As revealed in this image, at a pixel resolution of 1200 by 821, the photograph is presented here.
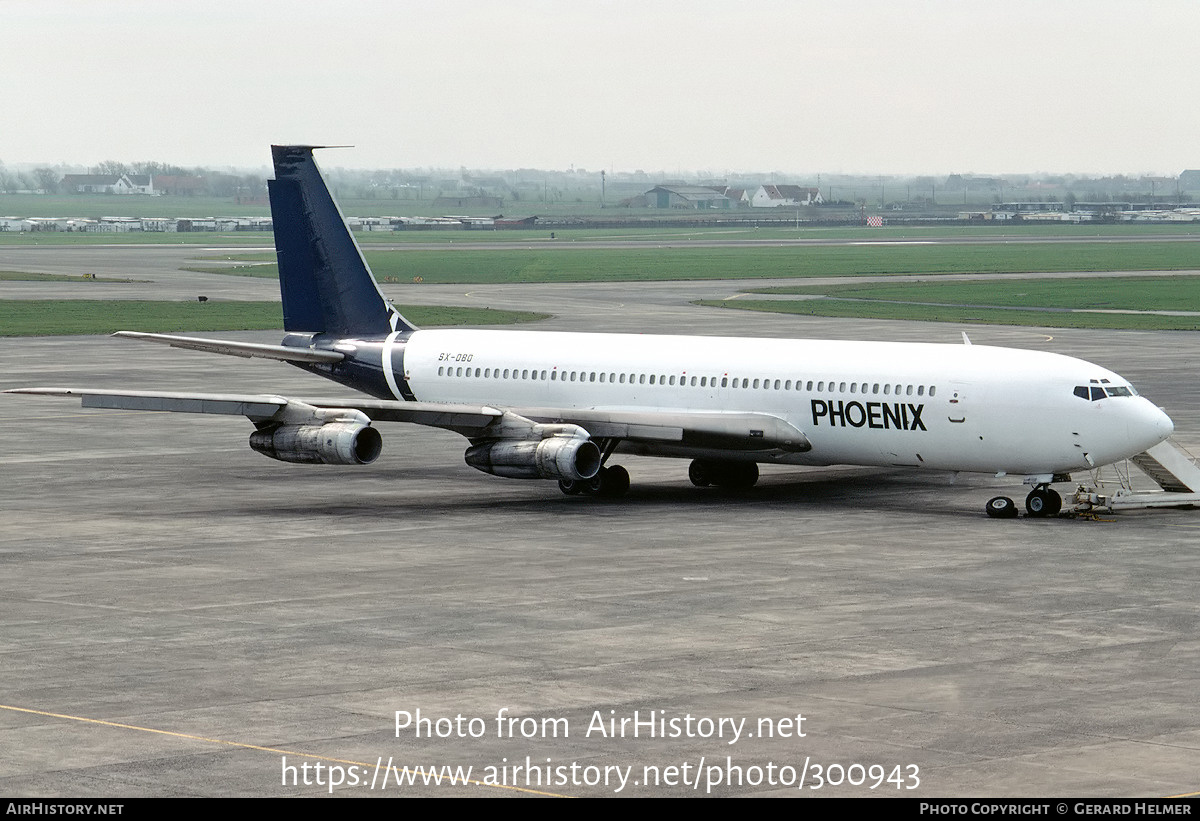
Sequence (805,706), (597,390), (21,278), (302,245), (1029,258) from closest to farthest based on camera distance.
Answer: (805,706)
(597,390)
(302,245)
(21,278)
(1029,258)

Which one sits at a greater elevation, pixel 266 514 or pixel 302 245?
pixel 302 245

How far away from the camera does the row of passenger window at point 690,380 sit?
1725 inches

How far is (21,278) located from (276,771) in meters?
139

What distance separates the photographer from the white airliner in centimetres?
4225

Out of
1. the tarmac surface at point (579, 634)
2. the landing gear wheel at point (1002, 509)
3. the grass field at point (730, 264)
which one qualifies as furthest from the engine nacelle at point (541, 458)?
the grass field at point (730, 264)

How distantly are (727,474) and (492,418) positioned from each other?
260 inches

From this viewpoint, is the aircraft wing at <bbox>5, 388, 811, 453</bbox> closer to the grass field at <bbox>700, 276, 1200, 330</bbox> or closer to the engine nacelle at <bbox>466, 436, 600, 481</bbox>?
the engine nacelle at <bbox>466, 436, 600, 481</bbox>

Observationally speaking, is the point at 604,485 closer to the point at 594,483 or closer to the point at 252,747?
the point at 594,483

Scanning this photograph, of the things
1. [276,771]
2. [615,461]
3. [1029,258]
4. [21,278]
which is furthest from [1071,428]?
[1029,258]

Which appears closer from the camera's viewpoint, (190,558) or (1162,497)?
(190,558)

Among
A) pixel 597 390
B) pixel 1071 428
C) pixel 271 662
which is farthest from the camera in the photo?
pixel 597 390

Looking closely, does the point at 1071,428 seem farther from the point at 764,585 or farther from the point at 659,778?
the point at 659,778

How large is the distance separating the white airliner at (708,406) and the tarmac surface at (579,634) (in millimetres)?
1329

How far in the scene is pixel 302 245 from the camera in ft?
176
